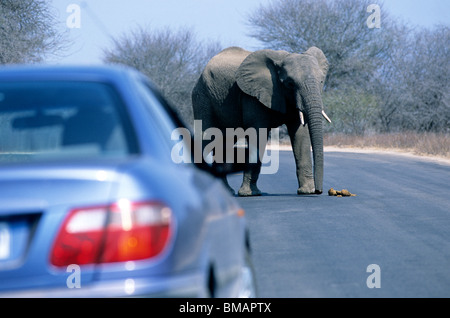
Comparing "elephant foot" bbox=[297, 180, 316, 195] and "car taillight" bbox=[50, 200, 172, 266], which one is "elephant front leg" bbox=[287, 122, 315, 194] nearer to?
"elephant foot" bbox=[297, 180, 316, 195]

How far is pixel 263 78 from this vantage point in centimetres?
1392

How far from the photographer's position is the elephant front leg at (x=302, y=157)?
12805 millimetres

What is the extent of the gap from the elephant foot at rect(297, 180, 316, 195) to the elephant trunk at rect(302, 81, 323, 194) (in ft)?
0.91

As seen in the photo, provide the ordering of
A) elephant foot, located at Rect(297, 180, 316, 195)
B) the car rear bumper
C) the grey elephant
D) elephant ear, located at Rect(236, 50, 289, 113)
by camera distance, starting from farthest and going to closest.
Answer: elephant ear, located at Rect(236, 50, 289, 113)
the grey elephant
elephant foot, located at Rect(297, 180, 316, 195)
the car rear bumper

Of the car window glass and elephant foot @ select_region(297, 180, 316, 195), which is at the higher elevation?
the car window glass

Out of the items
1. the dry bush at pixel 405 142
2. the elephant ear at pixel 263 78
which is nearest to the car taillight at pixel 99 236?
the elephant ear at pixel 263 78

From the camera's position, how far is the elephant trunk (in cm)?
1215

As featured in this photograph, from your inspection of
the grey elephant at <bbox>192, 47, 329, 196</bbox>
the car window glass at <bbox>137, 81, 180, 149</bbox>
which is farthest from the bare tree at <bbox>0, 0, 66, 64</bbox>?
the car window glass at <bbox>137, 81, 180, 149</bbox>

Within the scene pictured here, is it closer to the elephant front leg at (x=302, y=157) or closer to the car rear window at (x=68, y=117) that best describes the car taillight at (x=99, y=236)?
the car rear window at (x=68, y=117)

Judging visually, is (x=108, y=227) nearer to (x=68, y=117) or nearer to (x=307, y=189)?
(x=68, y=117)

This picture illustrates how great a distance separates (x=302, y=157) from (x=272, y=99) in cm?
119

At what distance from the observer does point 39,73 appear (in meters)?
3.17

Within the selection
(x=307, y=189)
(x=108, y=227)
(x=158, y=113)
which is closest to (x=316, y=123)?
(x=307, y=189)

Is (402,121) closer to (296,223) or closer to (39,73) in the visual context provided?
(296,223)
